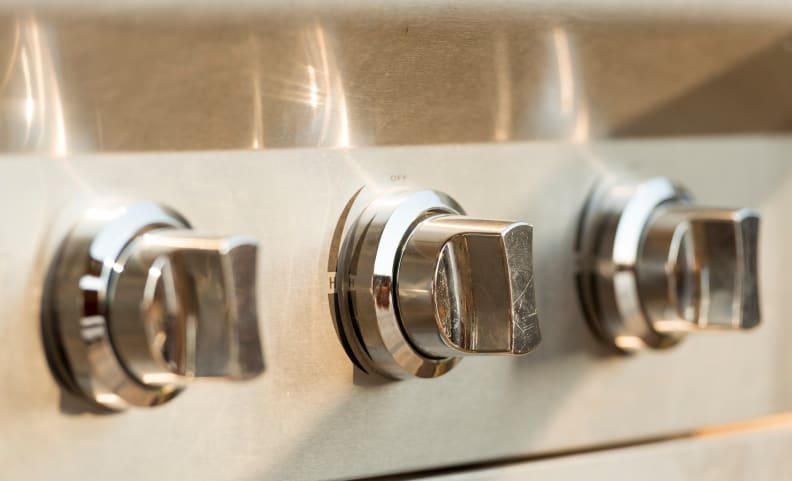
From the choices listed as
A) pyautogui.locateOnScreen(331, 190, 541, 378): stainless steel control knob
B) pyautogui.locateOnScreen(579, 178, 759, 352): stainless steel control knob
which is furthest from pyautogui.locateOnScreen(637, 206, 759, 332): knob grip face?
pyautogui.locateOnScreen(331, 190, 541, 378): stainless steel control knob

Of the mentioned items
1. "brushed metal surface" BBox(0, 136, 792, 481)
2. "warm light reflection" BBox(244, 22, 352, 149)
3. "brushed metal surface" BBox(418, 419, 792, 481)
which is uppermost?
"warm light reflection" BBox(244, 22, 352, 149)

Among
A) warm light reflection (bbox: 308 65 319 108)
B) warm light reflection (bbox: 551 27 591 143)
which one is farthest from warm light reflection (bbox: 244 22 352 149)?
warm light reflection (bbox: 551 27 591 143)

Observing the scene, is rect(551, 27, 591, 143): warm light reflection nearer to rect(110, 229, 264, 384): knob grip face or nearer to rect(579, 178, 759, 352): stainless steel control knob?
rect(579, 178, 759, 352): stainless steel control knob

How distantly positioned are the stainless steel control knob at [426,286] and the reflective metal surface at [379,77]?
0.03 metres

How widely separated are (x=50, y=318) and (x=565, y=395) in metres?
0.22

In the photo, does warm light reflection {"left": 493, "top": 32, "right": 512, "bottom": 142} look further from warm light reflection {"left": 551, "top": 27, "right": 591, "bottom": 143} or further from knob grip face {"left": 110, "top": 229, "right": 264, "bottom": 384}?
knob grip face {"left": 110, "top": 229, "right": 264, "bottom": 384}

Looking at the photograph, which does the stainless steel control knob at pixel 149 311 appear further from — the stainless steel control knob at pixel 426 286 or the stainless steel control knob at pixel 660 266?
the stainless steel control knob at pixel 660 266

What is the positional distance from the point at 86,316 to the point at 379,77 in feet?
0.44

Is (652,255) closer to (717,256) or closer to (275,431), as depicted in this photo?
(717,256)

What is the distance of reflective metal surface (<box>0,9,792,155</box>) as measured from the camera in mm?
282

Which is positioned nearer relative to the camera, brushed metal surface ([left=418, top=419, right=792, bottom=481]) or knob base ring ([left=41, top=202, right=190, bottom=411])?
knob base ring ([left=41, top=202, right=190, bottom=411])

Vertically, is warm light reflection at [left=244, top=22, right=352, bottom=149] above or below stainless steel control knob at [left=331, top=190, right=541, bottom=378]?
above

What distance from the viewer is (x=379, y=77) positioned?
354 millimetres

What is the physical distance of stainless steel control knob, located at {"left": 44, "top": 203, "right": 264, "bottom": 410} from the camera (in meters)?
0.27
